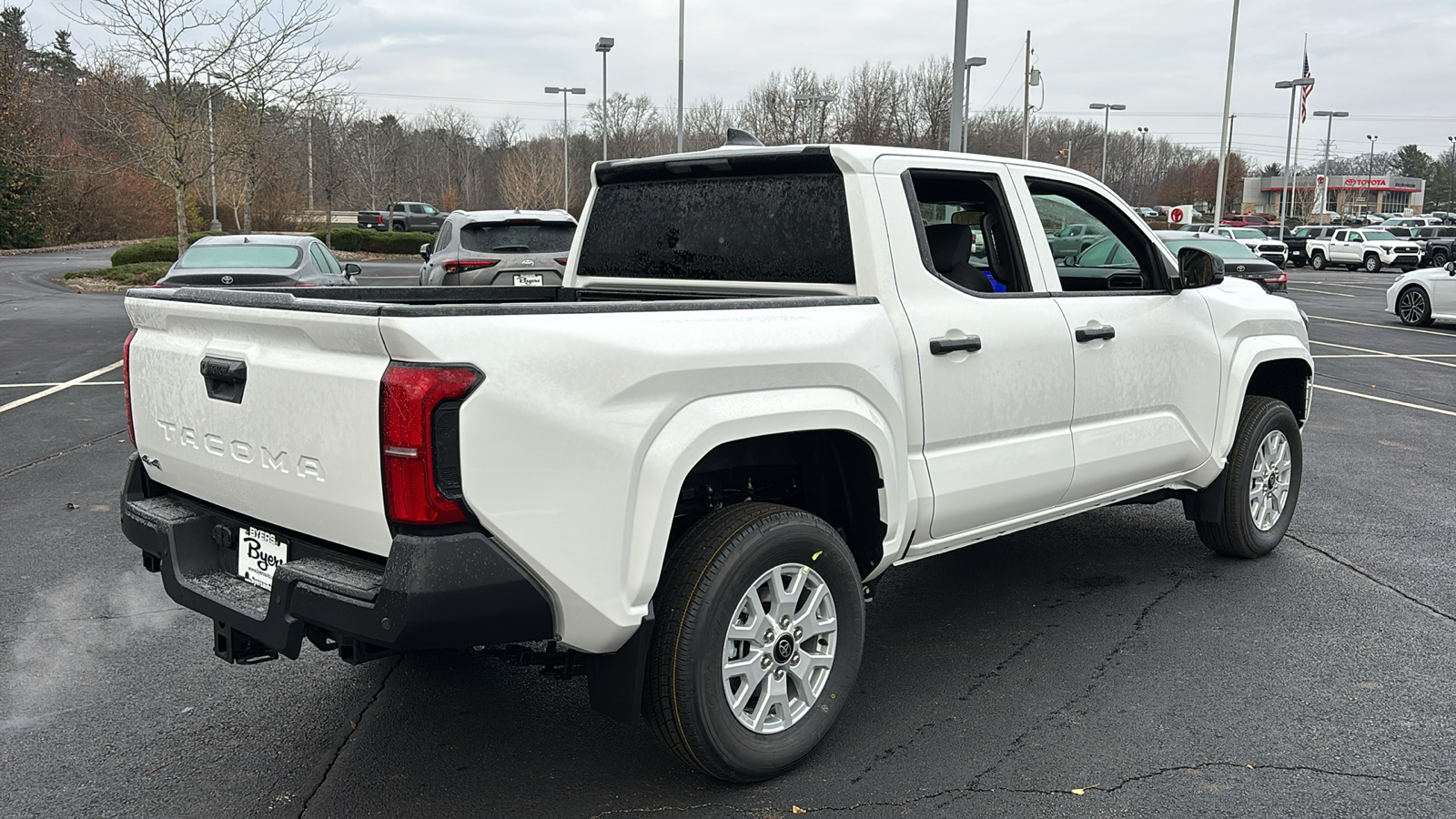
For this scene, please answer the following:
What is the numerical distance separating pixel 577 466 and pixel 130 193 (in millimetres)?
50126

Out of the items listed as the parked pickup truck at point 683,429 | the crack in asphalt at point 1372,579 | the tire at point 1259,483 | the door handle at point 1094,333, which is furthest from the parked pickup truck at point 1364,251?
the door handle at point 1094,333

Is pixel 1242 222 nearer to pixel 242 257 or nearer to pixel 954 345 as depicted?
pixel 242 257

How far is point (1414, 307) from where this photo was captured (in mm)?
20672

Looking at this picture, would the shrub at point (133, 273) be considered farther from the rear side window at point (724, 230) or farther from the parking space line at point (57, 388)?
the rear side window at point (724, 230)

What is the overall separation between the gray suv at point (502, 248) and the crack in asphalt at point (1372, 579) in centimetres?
909

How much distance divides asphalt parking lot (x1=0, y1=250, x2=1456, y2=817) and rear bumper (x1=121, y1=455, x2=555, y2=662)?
0.59 metres

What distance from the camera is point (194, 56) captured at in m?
24.6

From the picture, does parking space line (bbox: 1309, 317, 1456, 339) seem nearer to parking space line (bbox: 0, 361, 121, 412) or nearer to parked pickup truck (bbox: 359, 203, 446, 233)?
parking space line (bbox: 0, 361, 121, 412)

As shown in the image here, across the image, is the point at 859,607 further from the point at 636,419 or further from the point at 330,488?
the point at 330,488

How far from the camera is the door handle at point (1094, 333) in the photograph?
175 inches

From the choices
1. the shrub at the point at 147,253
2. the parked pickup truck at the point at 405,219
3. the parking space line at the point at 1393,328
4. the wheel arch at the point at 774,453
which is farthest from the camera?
the parked pickup truck at the point at 405,219

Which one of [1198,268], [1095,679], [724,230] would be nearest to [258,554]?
[724,230]

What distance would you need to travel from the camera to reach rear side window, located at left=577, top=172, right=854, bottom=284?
4.00 m

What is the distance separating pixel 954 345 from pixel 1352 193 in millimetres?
126317
